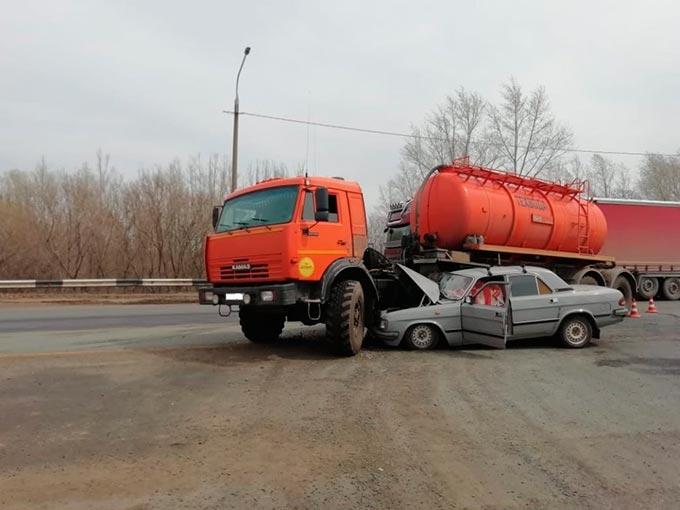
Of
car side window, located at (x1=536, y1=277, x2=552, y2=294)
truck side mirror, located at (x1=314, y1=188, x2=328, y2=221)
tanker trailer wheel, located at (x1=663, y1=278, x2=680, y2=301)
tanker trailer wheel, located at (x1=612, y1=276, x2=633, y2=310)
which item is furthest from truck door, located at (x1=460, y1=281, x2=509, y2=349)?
tanker trailer wheel, located at (x1=663, y1=278, x2=680, y2=301)

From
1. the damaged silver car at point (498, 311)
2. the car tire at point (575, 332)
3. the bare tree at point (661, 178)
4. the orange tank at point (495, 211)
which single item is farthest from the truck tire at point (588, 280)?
the bare tree at point (661, 178)

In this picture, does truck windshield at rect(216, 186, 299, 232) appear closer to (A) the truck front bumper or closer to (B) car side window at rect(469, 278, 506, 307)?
(A) the truck front bumper

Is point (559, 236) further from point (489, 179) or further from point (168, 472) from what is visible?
point (168, 472)

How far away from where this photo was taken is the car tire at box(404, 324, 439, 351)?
9.37 m

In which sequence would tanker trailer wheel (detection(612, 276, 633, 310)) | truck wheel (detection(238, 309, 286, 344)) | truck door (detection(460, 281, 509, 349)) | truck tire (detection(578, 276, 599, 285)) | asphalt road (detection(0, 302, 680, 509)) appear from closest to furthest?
asphalt road (detection(0, 302, 680, 509)), truck door (detection(460, 281, 509, 349)), truck wheel (detection(238, 309, 286, 344)), truck tire (detection(578, 276, 599, 285)), tanker trailer wheel (detection(612, 276, 633, 310))

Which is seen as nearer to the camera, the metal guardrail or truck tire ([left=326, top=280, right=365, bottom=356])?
truck tire ([left=326, top=280, right=365, bottom=356])

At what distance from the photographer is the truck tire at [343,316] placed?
8383 mm

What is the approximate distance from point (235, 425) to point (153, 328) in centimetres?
852

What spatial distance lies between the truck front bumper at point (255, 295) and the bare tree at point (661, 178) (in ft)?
169

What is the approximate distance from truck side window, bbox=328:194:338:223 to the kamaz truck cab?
0.02 m

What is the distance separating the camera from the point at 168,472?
422cm

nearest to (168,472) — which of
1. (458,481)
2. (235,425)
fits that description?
(235,425)

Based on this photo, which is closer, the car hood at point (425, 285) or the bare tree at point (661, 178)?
the car hood at point (425, 285)

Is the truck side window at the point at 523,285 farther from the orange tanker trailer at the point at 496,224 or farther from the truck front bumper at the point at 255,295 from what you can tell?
the truck front bumper at the point at 255,295
